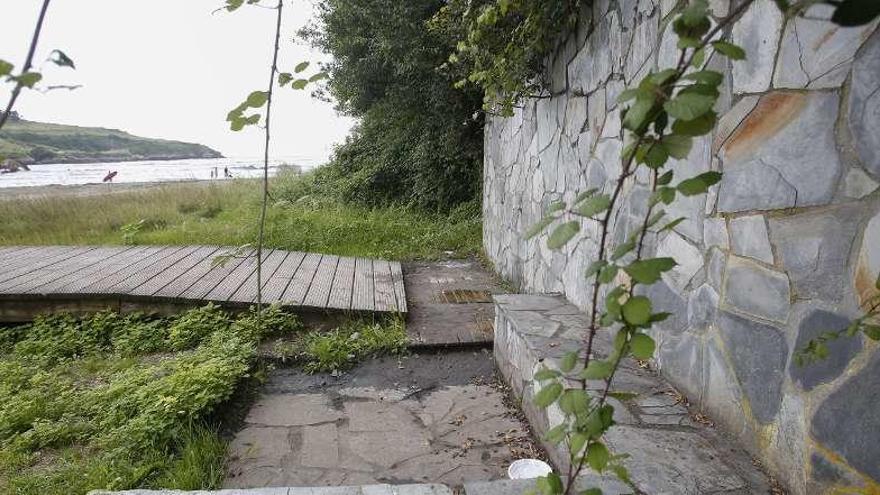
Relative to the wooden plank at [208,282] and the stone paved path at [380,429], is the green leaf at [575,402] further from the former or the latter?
the wooden plank at [208,282]

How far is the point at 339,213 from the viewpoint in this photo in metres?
8.02

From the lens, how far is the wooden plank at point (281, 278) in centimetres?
386

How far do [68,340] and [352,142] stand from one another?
7.72m

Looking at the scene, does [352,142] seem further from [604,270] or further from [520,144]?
[604,270]

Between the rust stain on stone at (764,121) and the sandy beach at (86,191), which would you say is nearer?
the rust stain on stone at (764,121)

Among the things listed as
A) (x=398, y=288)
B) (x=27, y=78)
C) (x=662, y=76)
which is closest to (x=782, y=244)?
(x=662, y=76)

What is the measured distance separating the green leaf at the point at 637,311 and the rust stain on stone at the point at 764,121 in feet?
3.59

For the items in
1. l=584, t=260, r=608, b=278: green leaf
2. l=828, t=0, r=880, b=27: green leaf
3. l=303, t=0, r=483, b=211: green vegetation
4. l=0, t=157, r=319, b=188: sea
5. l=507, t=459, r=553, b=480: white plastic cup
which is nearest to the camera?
l=828, t=0, r=880, b=27: green leaf

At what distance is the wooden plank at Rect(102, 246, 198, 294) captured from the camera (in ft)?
12.4

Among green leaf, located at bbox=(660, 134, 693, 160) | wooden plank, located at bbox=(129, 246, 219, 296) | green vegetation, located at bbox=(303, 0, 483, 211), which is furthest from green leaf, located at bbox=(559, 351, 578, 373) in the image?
green vegetation, located at bbox=(303, 0, 483, 211)

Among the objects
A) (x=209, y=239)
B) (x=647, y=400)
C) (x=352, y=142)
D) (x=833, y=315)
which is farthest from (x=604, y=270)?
(x=352, y=142)

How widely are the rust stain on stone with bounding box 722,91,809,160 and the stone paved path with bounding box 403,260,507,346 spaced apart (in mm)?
2167

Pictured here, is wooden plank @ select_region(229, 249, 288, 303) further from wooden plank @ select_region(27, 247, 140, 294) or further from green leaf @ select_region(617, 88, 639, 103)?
green leaf @ select_region(617, 88, 639, 103)

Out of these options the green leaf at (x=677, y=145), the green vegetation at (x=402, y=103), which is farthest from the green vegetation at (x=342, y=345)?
the green vegetation at (x=402, y=103)
